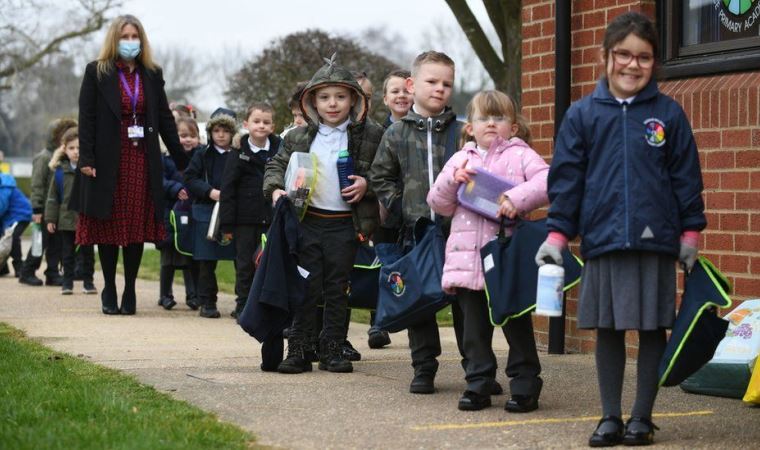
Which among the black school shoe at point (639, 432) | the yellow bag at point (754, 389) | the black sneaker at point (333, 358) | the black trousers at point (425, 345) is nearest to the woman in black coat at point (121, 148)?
the black sneaker at point (333, 358)

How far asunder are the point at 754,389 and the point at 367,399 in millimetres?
1818

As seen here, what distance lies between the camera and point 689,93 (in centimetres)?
746

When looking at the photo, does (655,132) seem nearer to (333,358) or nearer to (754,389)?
(754,389)

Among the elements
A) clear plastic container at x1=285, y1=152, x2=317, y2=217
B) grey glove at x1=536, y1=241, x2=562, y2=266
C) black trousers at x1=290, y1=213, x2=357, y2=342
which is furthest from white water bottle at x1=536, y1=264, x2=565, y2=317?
black trousers at x1=290, y1=213, x2=357, y2=342

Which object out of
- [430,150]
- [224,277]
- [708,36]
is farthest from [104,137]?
[224,277]

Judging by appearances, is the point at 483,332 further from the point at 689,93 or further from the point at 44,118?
the point at 44,118

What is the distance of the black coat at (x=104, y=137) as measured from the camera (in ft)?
34.3

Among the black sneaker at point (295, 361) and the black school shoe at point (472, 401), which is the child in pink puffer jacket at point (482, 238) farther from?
the black sneaker at point (295, 361)

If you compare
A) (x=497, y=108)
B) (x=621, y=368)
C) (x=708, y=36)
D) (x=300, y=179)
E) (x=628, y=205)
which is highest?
(x=708, y=36)

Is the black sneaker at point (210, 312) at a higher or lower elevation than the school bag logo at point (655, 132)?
lower

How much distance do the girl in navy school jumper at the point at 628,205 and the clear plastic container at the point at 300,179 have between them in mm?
2168

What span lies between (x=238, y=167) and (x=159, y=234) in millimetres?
913

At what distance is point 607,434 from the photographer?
5203 millimetres

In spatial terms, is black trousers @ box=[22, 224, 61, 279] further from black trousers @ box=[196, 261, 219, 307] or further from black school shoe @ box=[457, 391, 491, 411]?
black school shoe @ box=[457, 391, 491, 411]
